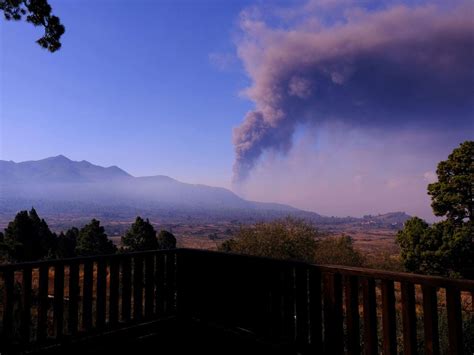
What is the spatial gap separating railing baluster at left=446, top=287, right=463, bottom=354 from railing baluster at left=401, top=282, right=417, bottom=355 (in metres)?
0.26

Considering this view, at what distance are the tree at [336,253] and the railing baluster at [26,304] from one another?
11.7 meters

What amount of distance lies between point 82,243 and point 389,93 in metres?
34.5

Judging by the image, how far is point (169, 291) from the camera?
4.25m

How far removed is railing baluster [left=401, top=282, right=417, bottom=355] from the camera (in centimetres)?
246

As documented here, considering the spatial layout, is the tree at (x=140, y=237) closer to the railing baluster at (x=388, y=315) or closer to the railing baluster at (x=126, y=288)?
the railing baluster at (x=126, y=288)

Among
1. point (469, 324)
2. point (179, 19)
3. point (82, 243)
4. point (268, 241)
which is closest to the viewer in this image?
point (469, 324)

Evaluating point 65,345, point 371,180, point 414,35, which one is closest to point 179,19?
point 65,345

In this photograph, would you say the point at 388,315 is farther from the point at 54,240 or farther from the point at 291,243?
the point at 54,240

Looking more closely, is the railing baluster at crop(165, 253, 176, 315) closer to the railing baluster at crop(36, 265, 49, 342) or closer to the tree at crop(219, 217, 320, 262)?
the railing baluster at crop(36, 265, 49, 342)

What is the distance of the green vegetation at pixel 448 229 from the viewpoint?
1661 centimetres

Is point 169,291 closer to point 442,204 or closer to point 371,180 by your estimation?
point 442,204

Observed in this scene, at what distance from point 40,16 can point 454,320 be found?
220 inches

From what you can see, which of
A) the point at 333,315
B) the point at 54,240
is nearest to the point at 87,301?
the point at 333,315

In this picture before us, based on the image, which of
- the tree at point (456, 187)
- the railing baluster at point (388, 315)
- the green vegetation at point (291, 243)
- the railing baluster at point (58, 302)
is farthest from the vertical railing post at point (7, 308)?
the tree at point (456, 187)
